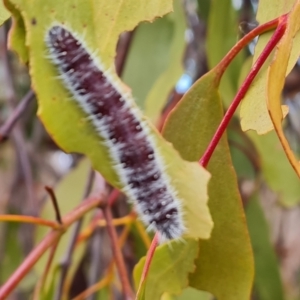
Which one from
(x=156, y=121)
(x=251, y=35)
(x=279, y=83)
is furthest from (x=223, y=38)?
(x=279, y=83)

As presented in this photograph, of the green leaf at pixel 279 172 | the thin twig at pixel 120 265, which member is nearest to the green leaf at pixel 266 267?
the green leaf at pixel 279 172

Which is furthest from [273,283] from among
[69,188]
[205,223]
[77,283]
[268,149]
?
[205,223]

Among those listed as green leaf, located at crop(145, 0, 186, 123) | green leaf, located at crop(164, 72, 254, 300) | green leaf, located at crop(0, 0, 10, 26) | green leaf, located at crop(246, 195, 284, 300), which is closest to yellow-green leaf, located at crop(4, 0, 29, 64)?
green leaf, located at crop(0, 0, 10, 26)

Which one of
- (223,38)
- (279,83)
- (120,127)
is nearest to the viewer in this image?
(279,83)

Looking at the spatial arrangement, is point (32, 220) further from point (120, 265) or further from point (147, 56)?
point (147, 56)

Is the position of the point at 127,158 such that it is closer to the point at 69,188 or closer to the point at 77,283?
the point at 69,188

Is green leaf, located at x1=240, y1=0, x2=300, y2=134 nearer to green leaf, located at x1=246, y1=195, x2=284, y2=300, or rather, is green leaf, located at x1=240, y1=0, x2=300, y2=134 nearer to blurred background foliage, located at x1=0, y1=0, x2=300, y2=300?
blurred background foliage, located at x1=0, y1=0, x2=300, y2=300
